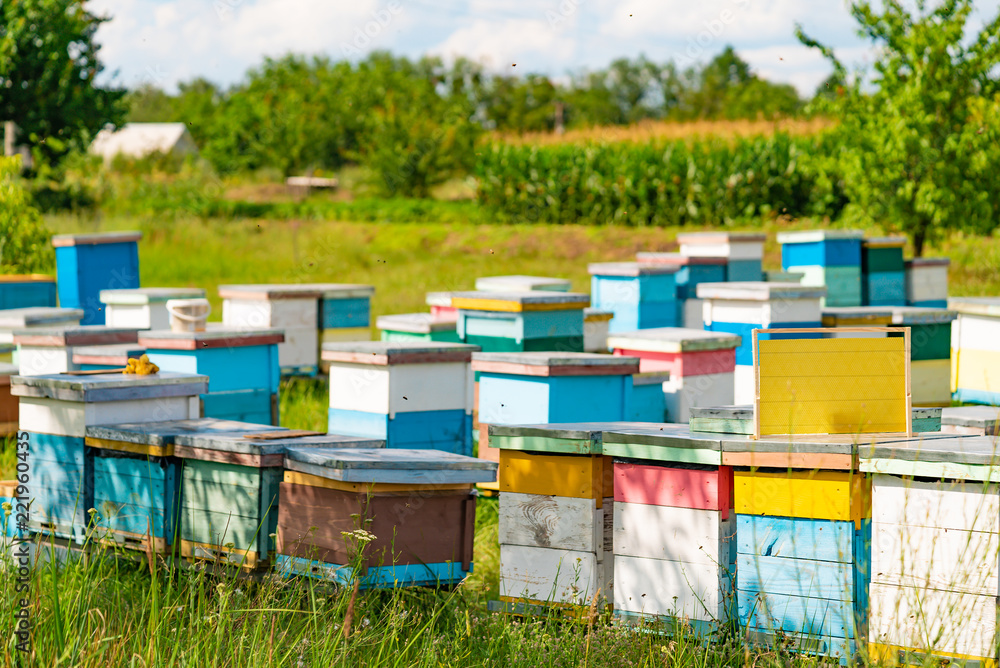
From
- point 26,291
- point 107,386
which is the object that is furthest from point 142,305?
point 107,386

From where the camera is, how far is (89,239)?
904cm

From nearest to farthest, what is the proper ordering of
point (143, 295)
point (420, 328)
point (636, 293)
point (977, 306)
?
point (420, 328) → point (977, 306) → point (143, 295) → point (636, 293)

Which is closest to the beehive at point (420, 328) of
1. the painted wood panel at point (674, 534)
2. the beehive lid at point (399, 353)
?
the beehive lid at point (399, 353)

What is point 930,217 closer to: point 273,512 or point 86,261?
point 86,261

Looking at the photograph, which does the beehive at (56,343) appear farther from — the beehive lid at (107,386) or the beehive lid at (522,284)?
the beehive lid at (522,284)

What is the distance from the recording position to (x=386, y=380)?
5.77 m

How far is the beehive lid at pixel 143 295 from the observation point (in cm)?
838

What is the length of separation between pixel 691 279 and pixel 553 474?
530 cm

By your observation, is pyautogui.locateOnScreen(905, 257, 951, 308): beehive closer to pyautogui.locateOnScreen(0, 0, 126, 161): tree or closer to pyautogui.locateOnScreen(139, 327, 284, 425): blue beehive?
pyautogui.locateOnScreen(139, 327, 284, 425): blue beehive

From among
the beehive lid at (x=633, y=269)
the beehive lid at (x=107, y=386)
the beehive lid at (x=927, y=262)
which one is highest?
the beehive lid at (x=927, y=262)

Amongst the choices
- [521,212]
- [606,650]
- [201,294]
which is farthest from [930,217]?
[521,212]

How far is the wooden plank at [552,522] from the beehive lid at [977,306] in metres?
5.29

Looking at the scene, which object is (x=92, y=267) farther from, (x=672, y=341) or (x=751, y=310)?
(x=751, y=310)

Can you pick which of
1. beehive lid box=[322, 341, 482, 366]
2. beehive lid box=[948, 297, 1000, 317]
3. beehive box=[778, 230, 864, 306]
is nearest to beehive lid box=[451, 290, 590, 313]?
beehive lid box=[322, 341, 482, 366]
